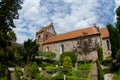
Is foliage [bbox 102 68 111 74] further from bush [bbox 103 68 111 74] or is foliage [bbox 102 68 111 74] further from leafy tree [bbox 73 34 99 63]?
leafy tree [bbox 73 34 99 63]

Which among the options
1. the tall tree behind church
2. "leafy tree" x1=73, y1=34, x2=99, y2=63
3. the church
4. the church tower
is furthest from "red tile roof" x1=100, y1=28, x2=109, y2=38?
the church tower

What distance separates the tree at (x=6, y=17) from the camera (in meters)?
33.2

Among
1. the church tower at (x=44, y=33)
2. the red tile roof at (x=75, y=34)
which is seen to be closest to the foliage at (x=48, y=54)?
the red tile roof at (x=75, y=34)

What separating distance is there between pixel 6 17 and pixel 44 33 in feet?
97.3

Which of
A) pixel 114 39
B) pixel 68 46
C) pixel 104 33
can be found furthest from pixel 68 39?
pixel 114 39

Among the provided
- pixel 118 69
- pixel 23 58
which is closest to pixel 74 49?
pixel 23 58

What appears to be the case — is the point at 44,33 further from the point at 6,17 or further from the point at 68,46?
the point at 6,17

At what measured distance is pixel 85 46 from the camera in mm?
48000

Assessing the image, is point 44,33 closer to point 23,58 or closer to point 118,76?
point 23,58

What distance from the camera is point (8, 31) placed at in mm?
33906

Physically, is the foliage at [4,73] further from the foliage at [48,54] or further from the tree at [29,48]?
the foliage at [48,54]

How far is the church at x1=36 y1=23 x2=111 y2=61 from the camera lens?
161 feet

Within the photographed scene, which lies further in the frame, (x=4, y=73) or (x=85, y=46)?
(x=85, y=46)

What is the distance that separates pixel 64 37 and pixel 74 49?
6043mm
